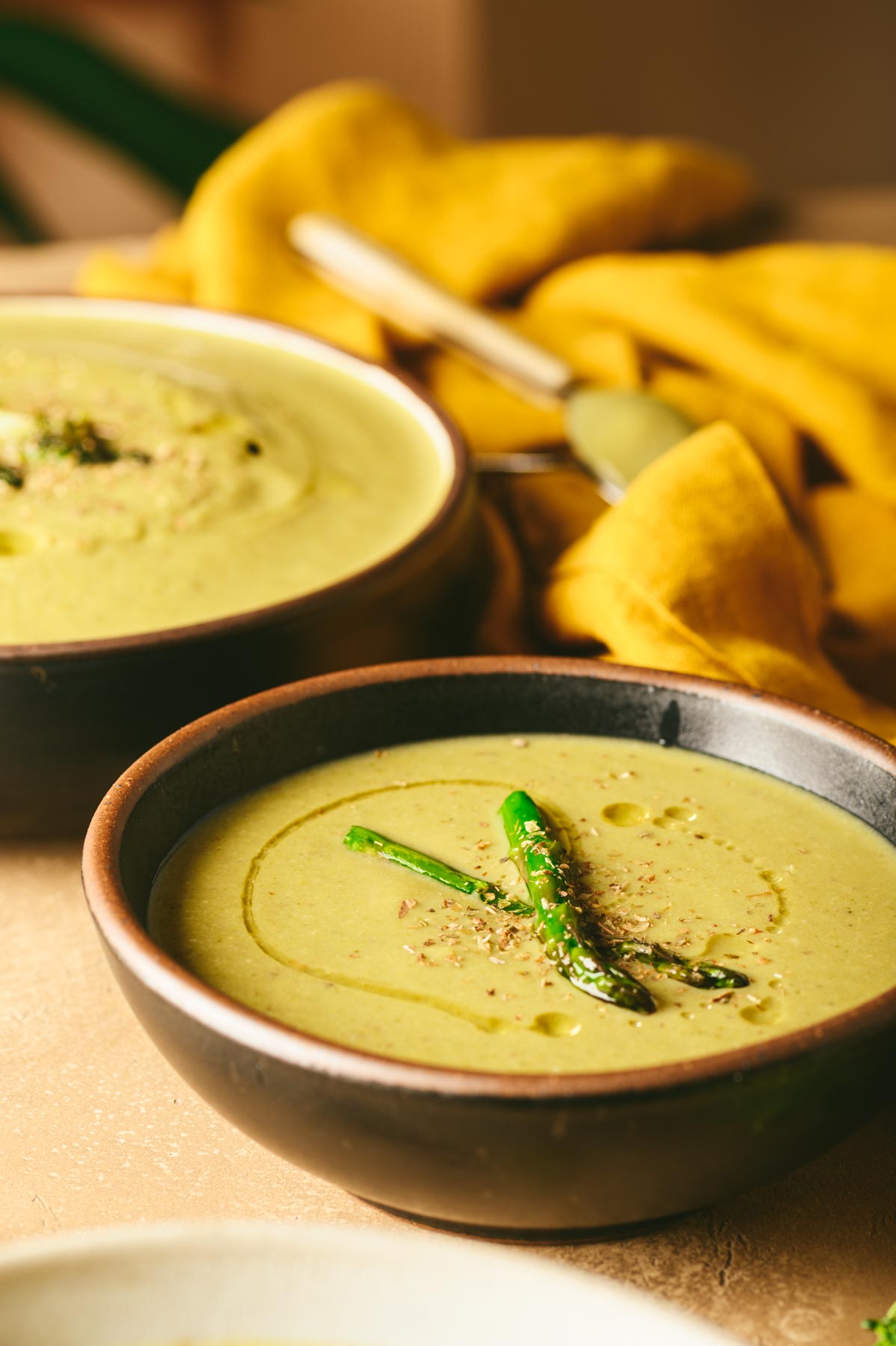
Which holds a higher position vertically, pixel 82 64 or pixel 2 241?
pixel 82 64

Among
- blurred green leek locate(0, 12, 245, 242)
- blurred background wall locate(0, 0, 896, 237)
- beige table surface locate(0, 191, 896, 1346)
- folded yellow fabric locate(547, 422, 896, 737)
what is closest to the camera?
beige table surface locate(0, 191, 896, 1346)

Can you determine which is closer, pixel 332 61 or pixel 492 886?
pixel 492 886

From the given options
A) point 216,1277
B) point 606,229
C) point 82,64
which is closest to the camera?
point 216,1277

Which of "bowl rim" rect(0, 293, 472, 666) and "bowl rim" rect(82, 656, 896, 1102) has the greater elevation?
"bowl rim" rect(82, 656, 896, 1102)

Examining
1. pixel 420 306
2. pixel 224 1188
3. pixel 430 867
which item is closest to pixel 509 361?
pixel 420 306

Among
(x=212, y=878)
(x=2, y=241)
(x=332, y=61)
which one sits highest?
(x=212, y=878)

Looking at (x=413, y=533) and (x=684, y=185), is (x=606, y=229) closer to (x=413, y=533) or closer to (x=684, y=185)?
(x=684, y=185)

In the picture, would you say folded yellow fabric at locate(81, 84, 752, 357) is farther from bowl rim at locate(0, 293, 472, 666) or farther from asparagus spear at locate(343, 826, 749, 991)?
asparagus spear at locate(343, 826, 749, 991)

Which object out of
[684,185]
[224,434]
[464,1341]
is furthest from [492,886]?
[684,185]

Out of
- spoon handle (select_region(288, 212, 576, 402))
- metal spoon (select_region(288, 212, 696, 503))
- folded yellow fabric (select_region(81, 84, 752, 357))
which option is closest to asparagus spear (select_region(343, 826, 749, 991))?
metal spoon (select_region(288, 212, 696, 503))
